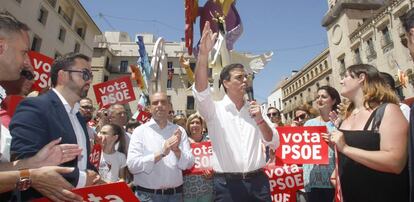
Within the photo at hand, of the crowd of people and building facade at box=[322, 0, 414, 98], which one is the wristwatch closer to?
the crowd of people

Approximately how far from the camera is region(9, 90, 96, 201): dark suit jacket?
1868 mm

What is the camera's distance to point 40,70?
5188 millimetres

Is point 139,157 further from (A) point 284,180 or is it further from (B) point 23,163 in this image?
(A) point 284,180

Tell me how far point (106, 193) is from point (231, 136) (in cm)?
144

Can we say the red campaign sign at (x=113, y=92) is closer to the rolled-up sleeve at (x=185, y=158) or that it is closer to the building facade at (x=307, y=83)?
the rolled-up sleeve at (x=185, y=158)

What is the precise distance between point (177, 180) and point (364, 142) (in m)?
2.11

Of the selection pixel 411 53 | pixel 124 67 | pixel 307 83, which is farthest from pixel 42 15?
pixel 307 83

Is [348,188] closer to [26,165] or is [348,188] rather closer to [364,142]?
[364,142]

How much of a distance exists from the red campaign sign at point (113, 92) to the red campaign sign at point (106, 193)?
541 cm

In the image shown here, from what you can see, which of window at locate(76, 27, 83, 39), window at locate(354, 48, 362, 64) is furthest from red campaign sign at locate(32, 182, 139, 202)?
window at locate(354, 48, 362, 64)

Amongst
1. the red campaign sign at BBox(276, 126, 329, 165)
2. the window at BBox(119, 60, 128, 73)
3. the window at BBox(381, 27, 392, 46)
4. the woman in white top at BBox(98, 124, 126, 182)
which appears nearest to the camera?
the red campaign sign at BBox(276, 126, 329, 165)

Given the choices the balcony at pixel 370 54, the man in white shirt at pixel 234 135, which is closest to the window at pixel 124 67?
the balcony at pixel 370 54

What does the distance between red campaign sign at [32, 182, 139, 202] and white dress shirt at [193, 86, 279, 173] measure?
1.17 m

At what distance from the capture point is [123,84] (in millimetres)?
7273
